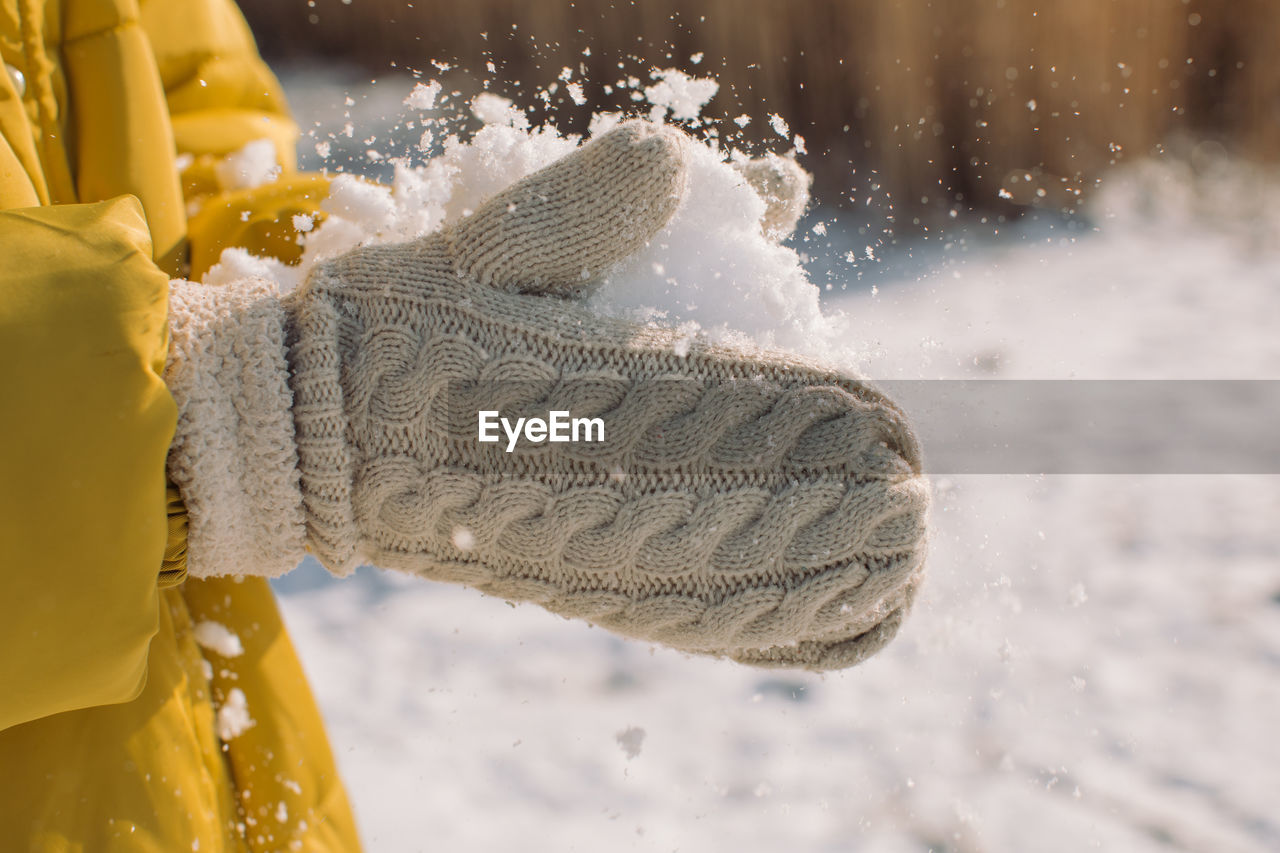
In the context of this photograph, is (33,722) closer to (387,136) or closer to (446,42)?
(387,136)

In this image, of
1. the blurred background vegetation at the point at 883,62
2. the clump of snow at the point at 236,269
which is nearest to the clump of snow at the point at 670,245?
the clump of snow at the point at 236,269

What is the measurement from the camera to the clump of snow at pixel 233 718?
0.75 metres

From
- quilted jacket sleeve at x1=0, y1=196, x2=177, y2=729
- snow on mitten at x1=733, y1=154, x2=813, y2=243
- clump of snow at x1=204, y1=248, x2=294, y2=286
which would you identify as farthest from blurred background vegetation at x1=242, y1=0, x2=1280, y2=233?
quilted jacket sleeve at x1=0, y1=196, x2=177, y2=729

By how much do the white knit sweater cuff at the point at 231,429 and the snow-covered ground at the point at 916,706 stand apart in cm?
80

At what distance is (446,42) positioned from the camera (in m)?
2.97

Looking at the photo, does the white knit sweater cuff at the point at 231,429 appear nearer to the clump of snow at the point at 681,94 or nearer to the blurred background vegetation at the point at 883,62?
the clump of snow at the point at 681,94

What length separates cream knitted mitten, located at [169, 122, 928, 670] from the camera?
662 mm

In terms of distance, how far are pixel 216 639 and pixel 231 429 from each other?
27cm

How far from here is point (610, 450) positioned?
68 centimetres

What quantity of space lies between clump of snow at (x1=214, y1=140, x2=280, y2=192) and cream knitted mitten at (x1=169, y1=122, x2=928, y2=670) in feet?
1.23

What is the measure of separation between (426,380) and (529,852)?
121 centimetres

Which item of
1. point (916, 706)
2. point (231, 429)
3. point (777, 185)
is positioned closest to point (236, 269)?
point (231, 429)

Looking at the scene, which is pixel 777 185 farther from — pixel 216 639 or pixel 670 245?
pixel 216 639

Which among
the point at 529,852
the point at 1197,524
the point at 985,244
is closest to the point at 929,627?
the point at 529,852
